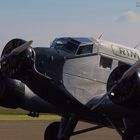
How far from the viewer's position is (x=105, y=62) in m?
15.6

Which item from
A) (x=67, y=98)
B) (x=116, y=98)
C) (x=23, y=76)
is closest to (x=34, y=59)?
(x=23, y=76)

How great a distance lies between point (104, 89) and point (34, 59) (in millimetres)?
2260

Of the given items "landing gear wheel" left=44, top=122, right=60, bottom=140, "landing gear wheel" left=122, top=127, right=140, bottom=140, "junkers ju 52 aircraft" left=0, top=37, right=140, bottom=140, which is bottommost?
"landing gear wheel" left=44, top=122, right=60, bottom=140

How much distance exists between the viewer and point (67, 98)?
14914 millimetres

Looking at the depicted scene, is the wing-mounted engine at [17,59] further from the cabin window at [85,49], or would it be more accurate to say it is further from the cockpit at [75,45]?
the cabin window at [85,49]

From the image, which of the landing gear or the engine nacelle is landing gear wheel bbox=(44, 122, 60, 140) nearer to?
the landing gear

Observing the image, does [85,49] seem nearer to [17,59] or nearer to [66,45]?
[66,45]

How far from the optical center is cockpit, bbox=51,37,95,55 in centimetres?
1531

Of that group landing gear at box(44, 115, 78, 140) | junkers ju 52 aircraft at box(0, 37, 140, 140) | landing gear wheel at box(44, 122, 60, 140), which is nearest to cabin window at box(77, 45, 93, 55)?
junkers ju 52 aircraft at box(0, 37, 140, 140)

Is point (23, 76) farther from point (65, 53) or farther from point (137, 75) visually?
point (137, 75)

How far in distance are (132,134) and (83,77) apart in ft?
7.30

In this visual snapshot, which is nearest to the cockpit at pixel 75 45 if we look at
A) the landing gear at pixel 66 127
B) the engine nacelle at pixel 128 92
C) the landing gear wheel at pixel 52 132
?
the engine nacelle at pixel 128 92

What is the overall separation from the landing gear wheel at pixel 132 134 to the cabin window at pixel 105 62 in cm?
225

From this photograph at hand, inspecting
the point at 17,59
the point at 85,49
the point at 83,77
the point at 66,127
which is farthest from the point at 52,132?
the point at 17,59
